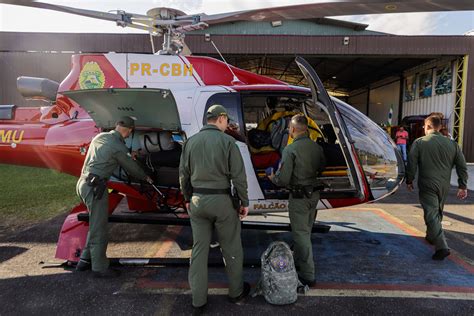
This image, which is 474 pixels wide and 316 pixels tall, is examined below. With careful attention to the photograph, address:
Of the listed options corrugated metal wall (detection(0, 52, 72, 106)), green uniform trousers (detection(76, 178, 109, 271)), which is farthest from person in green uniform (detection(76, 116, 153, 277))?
corrugated metal wall (detection(0, 52, 72, 106))

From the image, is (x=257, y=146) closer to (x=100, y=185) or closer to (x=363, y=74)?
(x=100, y=185)

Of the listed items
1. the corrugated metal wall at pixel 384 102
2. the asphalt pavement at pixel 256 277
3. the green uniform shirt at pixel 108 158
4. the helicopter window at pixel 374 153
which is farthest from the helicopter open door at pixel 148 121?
the corrugated metal wall at pixel 384 102

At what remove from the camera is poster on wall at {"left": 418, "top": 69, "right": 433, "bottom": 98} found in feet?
58.4

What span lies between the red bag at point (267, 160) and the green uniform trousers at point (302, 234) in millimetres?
967

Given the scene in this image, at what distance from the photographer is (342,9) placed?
11.8ft

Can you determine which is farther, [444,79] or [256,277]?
[444,79]

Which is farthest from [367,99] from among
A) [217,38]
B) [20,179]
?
[20,179]

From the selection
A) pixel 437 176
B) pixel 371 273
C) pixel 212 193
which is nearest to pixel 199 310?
pixel 212 193

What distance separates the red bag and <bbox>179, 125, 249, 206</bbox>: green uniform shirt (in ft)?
4.70

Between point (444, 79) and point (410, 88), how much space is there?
4246mm

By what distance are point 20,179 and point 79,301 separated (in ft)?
27.8

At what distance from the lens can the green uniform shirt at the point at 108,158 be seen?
3.55 meters

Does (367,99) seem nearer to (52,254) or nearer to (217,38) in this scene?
(217,38)

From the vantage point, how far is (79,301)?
10.3 feet
